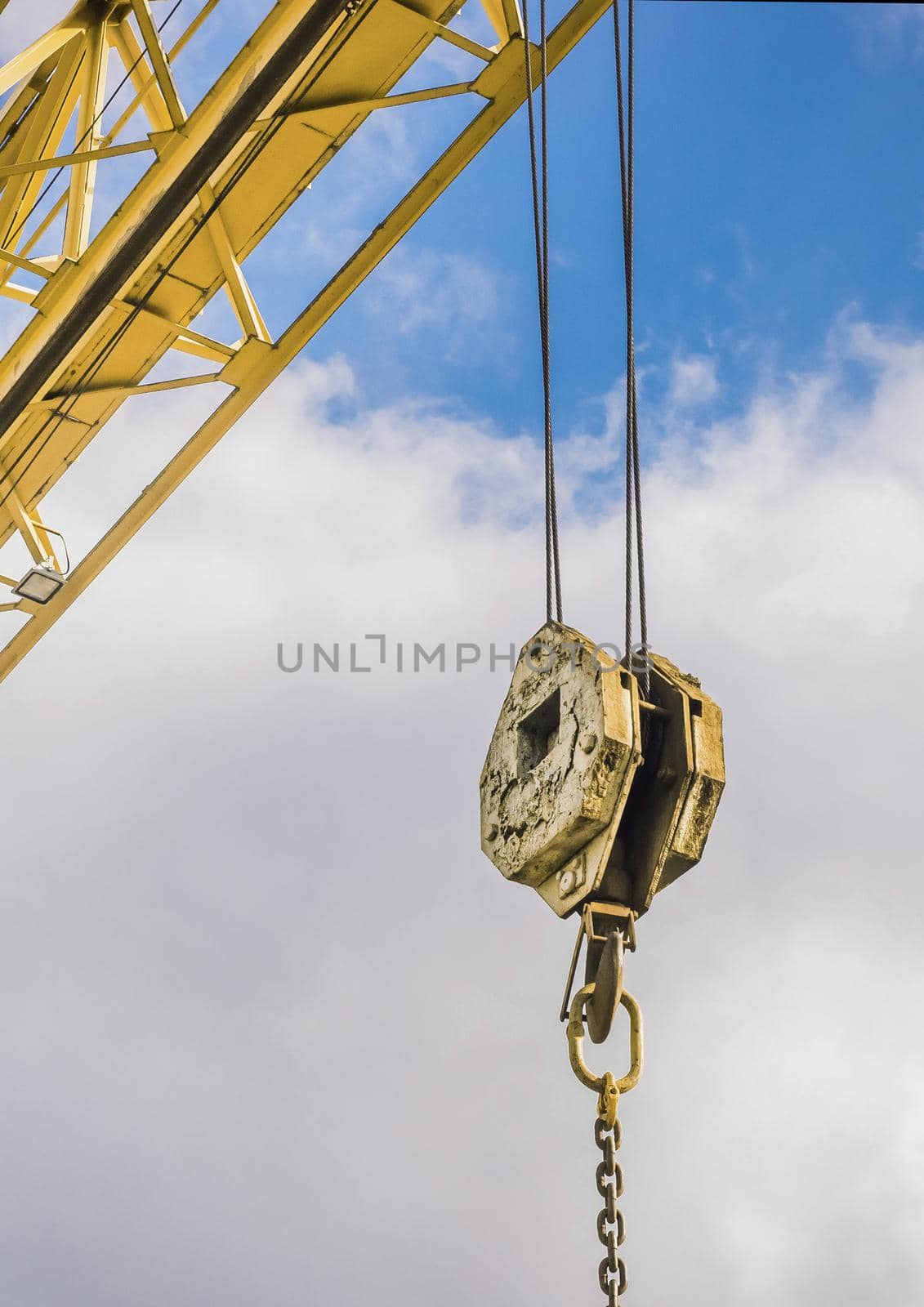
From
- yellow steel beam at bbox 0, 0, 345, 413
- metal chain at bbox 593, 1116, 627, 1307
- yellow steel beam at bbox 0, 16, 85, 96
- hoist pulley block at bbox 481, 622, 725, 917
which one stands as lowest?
metal chain at bbox 593, 1116, 627, 1307

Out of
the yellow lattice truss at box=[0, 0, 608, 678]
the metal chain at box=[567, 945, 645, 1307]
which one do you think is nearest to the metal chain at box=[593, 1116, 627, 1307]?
the metal chain at box=[567, 945, 645, 1307]

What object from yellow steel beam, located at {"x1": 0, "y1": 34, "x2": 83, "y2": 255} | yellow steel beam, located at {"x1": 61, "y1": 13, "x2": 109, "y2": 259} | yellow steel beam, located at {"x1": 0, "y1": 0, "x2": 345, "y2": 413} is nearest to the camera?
yellow steel beam, located at {"x1": 0, "y1": 0, "x2": 345, "y2": 413}

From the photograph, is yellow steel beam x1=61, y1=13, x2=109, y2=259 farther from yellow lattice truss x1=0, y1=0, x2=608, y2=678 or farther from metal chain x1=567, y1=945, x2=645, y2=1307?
metal chain x1=567, y1=945, x2=645, y2=1307

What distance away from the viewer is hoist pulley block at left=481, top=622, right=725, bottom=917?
3537mm

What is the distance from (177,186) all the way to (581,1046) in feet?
13.3

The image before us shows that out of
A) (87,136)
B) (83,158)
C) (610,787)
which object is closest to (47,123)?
(87,136)

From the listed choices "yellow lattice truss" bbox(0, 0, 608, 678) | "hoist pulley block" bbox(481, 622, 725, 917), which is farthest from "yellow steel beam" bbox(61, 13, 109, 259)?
"hoist pulley block" bbox(481, 622, 725, 917)

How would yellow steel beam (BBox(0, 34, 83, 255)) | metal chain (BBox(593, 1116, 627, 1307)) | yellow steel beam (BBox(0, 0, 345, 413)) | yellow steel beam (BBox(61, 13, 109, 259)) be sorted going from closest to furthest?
1. metal chain (BBox(593, 1116, 627, 1307))
2. yellow steel beam (BBox(0, 0, 345, 413))
3. yellow steel beam (BBox(61, 13, 109, 259))
4. yellow steel beam (BBox(0, 34, 83, 255))

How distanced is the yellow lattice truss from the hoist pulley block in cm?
316

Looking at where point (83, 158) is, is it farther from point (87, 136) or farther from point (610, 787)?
point (610, 787)

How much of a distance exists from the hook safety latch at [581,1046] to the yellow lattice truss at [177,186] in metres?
3.86

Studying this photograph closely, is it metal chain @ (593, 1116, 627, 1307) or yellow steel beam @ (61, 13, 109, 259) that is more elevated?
yellow steel beam @ (61, 13, 109, 259)

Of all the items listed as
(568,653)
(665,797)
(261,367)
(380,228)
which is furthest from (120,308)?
(665,797)

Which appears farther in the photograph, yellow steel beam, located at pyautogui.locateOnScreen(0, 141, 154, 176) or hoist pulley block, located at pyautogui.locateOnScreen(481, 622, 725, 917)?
yellow steel beam, located at pyautogui.locateOnScreen(0, 141, 154, 176)
